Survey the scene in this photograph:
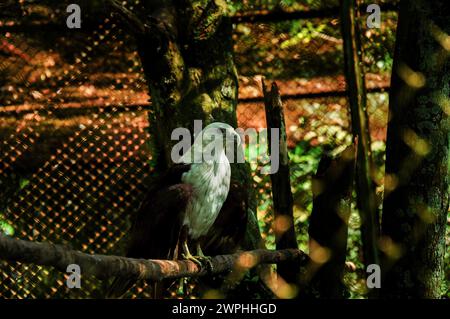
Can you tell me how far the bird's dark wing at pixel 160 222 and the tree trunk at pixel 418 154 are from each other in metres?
0.83

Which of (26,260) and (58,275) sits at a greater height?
(26,260)

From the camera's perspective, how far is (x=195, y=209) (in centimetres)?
290

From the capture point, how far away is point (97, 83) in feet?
11.4

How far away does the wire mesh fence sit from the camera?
136 inches

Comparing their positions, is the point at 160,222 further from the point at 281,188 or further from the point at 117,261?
the point at 117,261

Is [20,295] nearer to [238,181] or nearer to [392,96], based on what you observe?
[238,181]

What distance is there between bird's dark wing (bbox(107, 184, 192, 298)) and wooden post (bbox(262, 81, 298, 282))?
370 millimetres

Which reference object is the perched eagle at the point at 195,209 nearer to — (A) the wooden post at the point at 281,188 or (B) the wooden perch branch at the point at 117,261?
(B) the wooden perch branch at the point at 117,261

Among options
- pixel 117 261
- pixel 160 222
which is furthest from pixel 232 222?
pixel 117 261

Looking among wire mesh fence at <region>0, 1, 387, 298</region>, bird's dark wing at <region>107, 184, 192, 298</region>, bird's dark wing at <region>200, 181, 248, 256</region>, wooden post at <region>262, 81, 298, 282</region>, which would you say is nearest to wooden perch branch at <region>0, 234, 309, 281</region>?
wooden post at <region>262, 81, 298, 282</region>

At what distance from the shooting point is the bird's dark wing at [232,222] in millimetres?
3027

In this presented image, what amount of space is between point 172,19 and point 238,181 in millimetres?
809

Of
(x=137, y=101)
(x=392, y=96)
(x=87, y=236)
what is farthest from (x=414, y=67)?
(x=87, y=236)

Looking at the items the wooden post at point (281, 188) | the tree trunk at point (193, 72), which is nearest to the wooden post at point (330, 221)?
the wooden post at point (281, 188)
